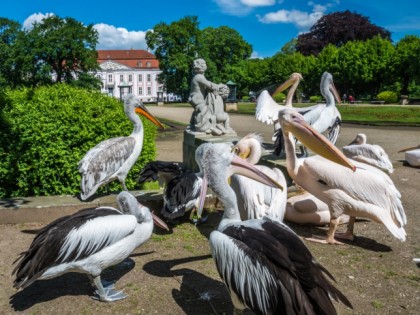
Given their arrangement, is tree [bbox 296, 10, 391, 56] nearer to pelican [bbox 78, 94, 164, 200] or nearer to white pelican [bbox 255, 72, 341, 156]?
white pelican [bbox 255, 72, 341, 156]

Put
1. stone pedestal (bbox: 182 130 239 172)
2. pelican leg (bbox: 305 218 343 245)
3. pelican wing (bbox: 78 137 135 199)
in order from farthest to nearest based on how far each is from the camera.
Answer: stone pedestal (bbox: 182 130 239 172) → pelican wing (bbox: 78 137 135 199) → pelican leg (bbox: 305 218 343 245)

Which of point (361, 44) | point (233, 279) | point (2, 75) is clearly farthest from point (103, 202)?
point (361, 44)

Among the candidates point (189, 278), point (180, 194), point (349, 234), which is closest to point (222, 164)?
point (189, 278)

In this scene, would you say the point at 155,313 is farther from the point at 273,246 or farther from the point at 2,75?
the point at 2,75

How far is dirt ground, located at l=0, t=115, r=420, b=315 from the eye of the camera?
3.14 metres

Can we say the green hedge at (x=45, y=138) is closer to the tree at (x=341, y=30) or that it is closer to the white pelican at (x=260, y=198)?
the white pelican at (x=260, y=198)

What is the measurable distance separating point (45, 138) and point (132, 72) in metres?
90.3

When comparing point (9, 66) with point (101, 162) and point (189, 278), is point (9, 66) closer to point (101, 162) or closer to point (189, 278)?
point (101, 162)

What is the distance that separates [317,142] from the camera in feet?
13.1

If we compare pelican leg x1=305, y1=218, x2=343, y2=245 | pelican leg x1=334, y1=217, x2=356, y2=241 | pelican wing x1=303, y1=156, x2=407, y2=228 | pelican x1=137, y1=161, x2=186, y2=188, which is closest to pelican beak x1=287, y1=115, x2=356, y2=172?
pelican wing x1=303, y1=156, x2=407, y2=228

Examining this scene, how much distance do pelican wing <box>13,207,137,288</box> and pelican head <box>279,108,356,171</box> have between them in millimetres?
2006

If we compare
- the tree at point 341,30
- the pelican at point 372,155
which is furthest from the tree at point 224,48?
the pelican at point 372,155

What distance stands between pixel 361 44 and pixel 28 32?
34451mm

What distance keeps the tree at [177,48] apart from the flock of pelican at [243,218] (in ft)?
155
